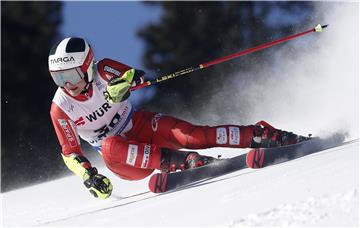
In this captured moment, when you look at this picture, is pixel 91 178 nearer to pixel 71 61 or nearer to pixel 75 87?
pixel 75 87

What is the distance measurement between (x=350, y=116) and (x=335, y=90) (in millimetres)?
2204

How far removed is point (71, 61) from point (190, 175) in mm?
1126

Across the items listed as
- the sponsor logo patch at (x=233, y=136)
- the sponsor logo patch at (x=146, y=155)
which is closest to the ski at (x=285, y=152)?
the sponsor logo patch at (x=233, y=136)

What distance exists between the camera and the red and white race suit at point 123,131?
4.96 m

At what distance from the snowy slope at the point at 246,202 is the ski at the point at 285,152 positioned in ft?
0.36

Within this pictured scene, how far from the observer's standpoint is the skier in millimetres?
4949

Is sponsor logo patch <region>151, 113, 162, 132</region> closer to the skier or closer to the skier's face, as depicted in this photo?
the skier

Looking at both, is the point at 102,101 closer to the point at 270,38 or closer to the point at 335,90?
the point at 335,90

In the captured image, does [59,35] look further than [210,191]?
Yes

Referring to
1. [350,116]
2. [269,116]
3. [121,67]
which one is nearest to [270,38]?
[269,116]

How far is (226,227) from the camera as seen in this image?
3225mm

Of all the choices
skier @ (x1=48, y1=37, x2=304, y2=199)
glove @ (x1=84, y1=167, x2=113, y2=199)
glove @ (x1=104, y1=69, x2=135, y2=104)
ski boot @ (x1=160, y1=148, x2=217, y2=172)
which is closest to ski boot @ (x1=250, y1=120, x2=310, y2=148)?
skier @ (x1=48, y1=37, x2=304, y2=199)

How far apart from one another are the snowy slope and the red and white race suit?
0.91ft

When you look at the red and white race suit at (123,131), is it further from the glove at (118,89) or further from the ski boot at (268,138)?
the glove at (118,89)
